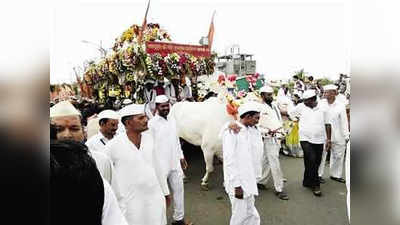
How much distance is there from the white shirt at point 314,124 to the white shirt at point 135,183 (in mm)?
3182

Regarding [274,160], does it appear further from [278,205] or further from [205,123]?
[205,123]

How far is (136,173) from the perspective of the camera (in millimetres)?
2867

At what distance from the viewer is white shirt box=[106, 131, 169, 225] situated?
2836 mm

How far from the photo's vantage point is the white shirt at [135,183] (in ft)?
9.30

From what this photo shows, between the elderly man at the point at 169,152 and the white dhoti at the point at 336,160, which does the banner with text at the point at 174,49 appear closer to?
the elderly man at the point at 169,152

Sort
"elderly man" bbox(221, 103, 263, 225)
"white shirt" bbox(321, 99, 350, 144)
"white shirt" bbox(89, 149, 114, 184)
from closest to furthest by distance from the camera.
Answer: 1. "white shirt" bbox(89, 149, 114, 184)
2. "elderly man" bbox(221, 103, 263, 225)
3. "white shirt" bbox(321, 99, 350, 144)

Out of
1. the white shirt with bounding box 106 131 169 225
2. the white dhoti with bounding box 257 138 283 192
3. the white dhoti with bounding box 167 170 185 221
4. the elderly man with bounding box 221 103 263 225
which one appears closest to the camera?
the white shirt with bounding box 106 131 169 225

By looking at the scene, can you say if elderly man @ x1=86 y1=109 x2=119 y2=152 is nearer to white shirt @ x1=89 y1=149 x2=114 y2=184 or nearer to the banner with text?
white shirt @ x1=89 y1=149 x2=114 y2=184

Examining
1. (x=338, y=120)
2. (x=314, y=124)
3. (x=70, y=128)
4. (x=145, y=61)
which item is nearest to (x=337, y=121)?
(x=338, y=120)

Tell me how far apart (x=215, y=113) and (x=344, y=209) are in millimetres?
2279

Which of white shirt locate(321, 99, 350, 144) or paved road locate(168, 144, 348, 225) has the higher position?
white shirt locate(321, 99, 350, 144)

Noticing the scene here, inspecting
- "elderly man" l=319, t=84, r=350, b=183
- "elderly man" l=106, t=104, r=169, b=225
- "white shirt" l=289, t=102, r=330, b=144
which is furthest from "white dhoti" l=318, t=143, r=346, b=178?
"elderly man" l=106, t=104, r=169, b=225

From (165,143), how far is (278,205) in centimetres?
194

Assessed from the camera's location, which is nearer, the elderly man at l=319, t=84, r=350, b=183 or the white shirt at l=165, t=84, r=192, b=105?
the elderly man at l=319, t=84, r=350, b=183
